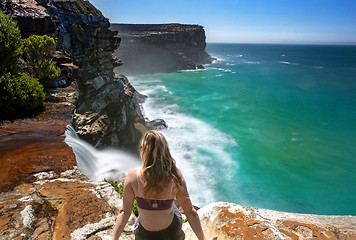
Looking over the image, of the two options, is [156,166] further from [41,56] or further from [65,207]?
[41,56]

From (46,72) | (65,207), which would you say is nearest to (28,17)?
(46,72)

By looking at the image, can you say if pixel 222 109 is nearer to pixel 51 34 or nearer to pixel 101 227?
pixel 51 34

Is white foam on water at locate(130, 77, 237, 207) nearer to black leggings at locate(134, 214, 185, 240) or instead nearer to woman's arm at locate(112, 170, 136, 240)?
black leggings at locate(134, 214, 185, 240)

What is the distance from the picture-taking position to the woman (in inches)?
114

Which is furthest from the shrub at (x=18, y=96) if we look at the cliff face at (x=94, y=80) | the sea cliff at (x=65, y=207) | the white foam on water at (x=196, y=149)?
the white foam on water at (x=196, y=149)

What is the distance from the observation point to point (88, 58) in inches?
778

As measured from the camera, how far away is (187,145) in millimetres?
28609

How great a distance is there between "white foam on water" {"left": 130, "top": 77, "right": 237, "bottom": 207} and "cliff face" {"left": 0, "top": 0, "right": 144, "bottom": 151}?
676 centimetres

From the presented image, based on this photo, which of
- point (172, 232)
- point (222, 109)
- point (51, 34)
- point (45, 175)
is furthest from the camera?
point (222, 109)

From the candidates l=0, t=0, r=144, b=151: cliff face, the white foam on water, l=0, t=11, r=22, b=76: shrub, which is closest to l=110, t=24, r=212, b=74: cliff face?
the white foam on water

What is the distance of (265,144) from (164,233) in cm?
3049

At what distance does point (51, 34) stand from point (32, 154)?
12.5 metres

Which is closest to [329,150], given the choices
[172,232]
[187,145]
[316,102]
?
[187,145]

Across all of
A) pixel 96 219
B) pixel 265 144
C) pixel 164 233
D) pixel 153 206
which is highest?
pixel 153 206
